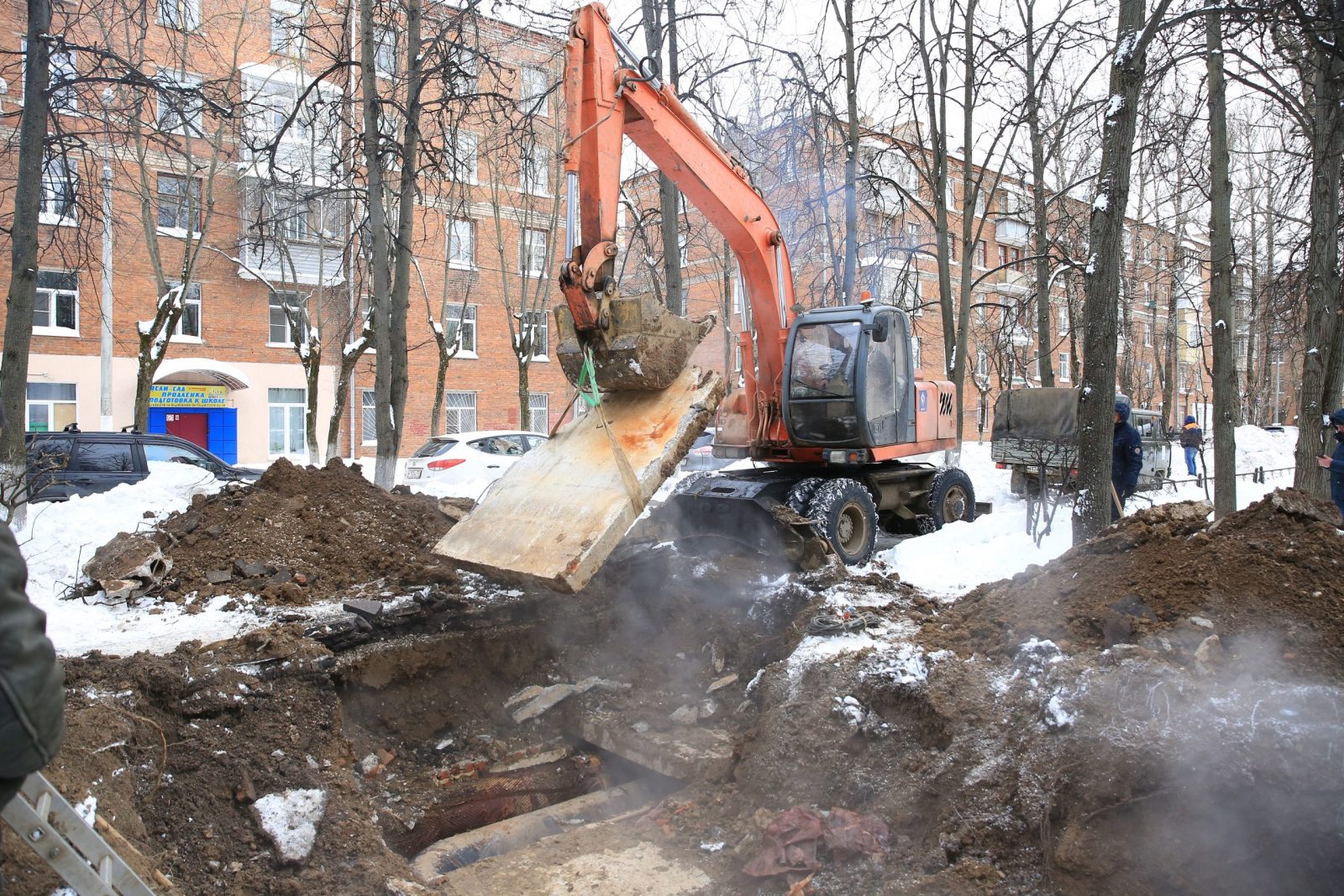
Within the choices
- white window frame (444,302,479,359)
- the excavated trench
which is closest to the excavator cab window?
the excavated trench

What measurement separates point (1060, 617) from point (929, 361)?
31.9m

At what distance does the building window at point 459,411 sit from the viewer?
1069 inches

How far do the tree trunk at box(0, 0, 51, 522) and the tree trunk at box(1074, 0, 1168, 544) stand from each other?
31.9 feet

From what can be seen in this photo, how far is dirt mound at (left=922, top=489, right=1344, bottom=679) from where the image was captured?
14.0ft

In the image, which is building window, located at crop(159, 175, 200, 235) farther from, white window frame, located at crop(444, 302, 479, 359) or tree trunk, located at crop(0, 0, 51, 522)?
tree trunk, located at crop(0, 0, 51, 522)

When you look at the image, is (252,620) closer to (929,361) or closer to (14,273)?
(14,273)

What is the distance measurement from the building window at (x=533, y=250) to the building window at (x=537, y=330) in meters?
1.21

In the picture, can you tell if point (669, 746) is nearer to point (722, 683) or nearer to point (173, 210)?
point (722, 683)

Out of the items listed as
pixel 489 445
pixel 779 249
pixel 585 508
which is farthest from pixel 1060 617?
pixel 489 445

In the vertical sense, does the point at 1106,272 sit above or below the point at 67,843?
above

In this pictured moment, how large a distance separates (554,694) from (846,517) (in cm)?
384

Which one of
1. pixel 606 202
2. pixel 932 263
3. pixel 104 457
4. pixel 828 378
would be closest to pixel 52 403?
pixel 104 457

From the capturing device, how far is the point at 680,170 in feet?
24.3

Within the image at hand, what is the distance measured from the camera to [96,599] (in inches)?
285
